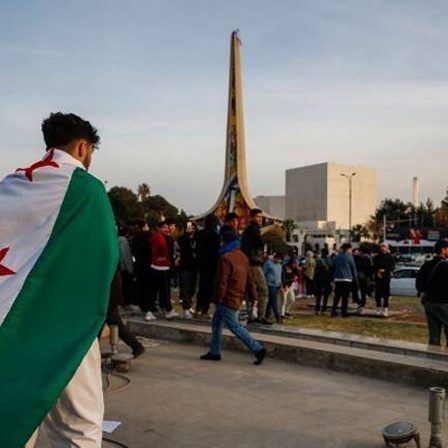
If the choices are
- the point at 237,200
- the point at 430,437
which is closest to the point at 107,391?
the point at 430,437

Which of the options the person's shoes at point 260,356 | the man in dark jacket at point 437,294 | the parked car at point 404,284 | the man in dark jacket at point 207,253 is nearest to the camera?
the person's shoes at point 260,356

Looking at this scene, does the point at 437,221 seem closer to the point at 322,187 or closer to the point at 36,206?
the point at 322,187

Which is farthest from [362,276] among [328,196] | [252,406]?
[328,196]

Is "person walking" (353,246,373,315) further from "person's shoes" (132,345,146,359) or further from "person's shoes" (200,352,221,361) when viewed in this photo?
"person's shoes" (132,345,146,359)

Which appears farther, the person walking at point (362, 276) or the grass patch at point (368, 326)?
the person walking at point (362, 276)

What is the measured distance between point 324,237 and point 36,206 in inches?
3966

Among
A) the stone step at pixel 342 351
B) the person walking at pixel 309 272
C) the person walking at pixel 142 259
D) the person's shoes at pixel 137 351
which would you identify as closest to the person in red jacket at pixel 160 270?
the person walking at pixel 142 259

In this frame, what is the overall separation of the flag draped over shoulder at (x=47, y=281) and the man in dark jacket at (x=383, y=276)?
506 inches

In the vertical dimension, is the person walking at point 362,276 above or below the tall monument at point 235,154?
below

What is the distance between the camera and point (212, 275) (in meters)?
10.0

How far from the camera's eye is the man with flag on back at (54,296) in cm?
223

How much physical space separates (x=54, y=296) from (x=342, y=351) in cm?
524

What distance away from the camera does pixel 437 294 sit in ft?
25.5

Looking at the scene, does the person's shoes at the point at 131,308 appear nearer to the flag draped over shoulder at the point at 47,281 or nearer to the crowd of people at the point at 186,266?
the crowd of people at the point at 186,266
